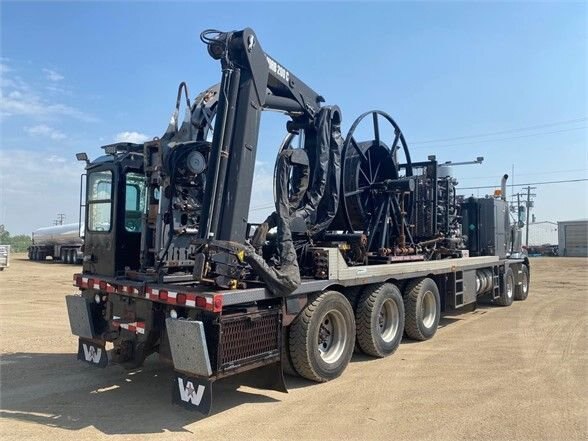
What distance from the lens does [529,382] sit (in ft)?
21.0

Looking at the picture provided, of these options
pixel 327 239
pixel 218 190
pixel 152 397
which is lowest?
pixel 152 397

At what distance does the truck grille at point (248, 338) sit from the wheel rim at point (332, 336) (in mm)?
1079

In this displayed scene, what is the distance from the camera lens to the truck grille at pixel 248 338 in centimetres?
512

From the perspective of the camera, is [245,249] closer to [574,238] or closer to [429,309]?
[429,309]

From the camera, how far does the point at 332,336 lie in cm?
684

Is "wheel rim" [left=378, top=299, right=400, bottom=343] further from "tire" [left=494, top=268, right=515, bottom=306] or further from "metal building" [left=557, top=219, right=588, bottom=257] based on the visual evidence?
"metal building" [left=557, top=219, right=588, bottom=257]

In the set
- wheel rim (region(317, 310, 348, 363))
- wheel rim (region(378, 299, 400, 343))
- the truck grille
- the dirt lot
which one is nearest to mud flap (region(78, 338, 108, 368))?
the dirt lot

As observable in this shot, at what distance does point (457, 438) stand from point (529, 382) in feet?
7.46

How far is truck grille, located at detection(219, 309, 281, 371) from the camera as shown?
5.12m

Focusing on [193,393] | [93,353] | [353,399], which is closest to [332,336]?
[353,399]

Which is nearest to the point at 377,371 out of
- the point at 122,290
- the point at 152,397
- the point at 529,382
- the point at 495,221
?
the point at 529,382

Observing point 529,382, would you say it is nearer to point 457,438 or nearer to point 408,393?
point 408,393

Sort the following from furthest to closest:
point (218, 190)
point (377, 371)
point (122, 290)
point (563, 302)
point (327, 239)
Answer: point (563, 302) < point (327, 239) < point (377, 371) < point (122, 290) < point (218, 190)

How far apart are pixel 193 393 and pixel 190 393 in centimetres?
4
